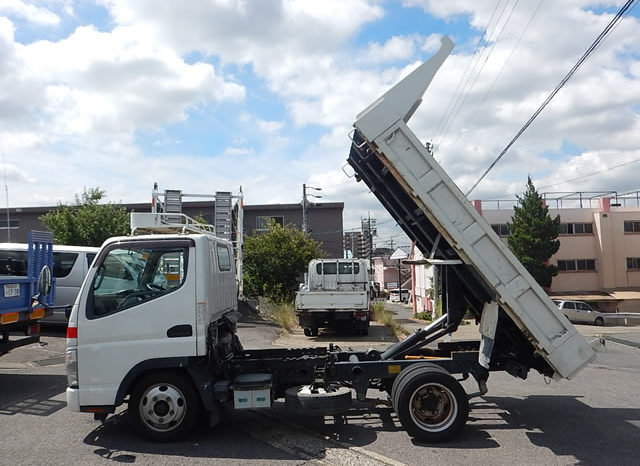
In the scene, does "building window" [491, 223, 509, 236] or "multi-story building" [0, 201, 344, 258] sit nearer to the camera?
"multi-story building" [0, 201, 344, 258]

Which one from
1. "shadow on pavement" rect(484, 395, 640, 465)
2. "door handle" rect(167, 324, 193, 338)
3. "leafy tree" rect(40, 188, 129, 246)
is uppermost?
"leafy tree" rect(40, 188, 129, 246)

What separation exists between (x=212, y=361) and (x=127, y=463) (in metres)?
1.36

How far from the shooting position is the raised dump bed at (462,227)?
5.73 metres

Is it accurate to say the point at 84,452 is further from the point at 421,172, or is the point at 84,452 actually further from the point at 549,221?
the point at 549,221

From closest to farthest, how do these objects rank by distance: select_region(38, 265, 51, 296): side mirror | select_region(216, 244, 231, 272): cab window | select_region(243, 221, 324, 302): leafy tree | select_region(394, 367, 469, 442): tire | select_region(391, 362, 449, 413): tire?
select_region(394, 367, 469, 442): tire, select_region(391, 362, 449, 413): tire, select_region(216, 244, 231, 272): cab window, select_region(38, 265, 51, 296): side mirror, select_region(243, 221, 324, 302): leafy tree

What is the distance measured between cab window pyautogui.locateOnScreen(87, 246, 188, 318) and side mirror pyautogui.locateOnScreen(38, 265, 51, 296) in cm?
347

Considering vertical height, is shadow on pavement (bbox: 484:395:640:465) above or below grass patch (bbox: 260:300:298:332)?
below

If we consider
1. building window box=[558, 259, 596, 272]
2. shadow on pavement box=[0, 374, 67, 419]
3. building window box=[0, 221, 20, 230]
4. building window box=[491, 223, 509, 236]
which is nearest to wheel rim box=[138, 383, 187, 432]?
shadow on pavement box=[0, 374, 67, 419]

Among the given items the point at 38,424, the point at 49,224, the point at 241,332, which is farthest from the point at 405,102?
the point at 49,224

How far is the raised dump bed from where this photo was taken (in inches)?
226

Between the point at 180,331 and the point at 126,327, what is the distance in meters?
0.58

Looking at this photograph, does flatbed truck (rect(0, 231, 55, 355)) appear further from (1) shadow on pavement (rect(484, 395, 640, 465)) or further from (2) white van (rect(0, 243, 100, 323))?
(1) shadow on pavement (rect(484, 395, 640, 465))

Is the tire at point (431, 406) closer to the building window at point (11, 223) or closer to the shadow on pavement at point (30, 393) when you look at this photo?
the shadow on pavement at point (30, 393)

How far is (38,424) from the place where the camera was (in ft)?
21.8
